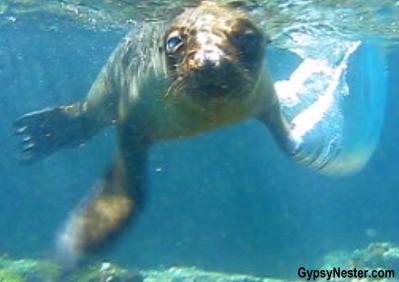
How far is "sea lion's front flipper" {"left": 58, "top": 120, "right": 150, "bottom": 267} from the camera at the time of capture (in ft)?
15.4

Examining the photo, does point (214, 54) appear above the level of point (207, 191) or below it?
above

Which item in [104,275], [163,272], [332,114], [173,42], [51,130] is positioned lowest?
[163,272]

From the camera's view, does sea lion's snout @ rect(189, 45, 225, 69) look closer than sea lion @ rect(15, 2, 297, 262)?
Yes

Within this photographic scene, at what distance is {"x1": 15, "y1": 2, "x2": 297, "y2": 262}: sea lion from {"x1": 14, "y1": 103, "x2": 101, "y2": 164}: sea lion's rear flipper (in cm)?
82

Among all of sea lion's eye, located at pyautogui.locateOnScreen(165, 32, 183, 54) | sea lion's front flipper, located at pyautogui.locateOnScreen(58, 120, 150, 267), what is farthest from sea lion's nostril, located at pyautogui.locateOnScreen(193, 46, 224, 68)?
sea lion's front flipper, located at pyautogui.locateOnScreen(58, 120, 150, 267)

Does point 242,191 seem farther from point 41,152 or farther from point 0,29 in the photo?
point 41,152

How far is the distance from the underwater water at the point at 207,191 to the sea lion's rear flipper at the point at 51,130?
6474 millimetres

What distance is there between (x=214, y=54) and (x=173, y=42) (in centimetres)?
89

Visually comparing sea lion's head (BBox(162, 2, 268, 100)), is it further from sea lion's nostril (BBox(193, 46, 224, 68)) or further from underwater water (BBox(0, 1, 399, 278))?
underwater water (BBox(0, 1, 399, 278))

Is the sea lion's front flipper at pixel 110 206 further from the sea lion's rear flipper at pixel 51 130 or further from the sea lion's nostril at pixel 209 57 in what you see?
the sea lion's rear flipper at pixel 51 130

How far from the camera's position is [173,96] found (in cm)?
518

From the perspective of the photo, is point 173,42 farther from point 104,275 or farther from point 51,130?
point 104,275

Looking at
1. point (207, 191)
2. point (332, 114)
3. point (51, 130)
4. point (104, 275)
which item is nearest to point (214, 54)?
point (51, 130)

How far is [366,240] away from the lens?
84.9ft
